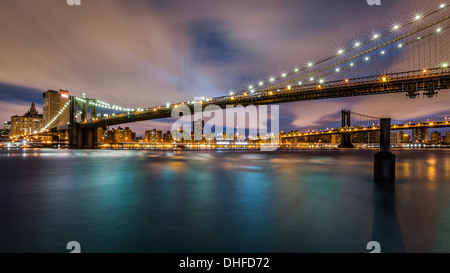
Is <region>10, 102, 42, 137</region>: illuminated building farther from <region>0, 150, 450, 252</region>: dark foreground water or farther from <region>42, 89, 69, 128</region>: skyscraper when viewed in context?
<region>0, 150, 450, 252</region>: dark foreground water

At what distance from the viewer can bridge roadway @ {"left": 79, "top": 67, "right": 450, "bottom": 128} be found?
92.7 ft

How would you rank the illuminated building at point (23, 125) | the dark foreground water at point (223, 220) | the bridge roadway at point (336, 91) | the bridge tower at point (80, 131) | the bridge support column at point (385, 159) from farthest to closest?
the illuminated building at point (23, 125), the bridge tower at point (80, 131), the bridge roadway at point (336, 91), the bridge support column at point (385, 159), the dark foreground water at point (223, 220)

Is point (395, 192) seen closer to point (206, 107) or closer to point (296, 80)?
point (206, 107)

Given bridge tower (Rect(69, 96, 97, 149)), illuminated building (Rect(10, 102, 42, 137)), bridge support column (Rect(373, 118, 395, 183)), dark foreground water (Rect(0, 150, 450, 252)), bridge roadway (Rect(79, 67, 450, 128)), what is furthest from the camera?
illuminated building (Rect(10, 102, 42, 137))

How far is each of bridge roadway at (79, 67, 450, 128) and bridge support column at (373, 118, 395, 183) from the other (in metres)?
28.4

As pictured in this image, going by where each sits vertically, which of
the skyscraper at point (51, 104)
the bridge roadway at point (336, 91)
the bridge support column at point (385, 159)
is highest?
the skyscraper at point (51, 104)

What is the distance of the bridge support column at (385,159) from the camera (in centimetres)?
777

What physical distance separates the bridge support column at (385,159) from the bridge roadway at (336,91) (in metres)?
28.4

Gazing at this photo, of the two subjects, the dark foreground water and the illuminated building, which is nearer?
the dark foreground water

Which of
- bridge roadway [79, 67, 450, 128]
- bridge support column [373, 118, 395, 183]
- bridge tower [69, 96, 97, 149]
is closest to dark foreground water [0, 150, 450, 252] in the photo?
bridge support column [373, 118, 395, 183]

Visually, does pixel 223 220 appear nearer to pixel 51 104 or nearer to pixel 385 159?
pixel 385 159

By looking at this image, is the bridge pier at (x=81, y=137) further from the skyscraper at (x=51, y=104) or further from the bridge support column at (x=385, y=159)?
the skyscraper at (x=51, y=104)

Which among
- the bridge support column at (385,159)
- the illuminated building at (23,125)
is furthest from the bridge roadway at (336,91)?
the illuminated building at (23,125)

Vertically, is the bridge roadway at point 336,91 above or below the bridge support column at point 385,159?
above
